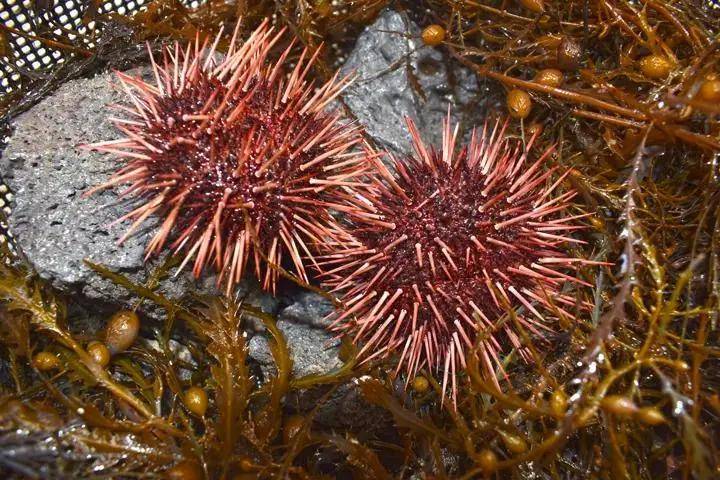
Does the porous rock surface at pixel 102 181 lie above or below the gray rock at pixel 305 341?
above

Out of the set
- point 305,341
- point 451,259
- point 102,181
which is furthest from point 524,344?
point 102,181

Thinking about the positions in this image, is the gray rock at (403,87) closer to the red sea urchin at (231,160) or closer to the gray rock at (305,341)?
the red sea urchin at (231,160)

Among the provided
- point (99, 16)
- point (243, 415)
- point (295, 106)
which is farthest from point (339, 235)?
point (99, 16)

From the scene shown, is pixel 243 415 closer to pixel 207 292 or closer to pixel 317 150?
pixel 207 292

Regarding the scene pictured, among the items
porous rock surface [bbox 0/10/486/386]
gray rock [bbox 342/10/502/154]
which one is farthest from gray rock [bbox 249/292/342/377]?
gray rock [bbox 342/10/502/154]

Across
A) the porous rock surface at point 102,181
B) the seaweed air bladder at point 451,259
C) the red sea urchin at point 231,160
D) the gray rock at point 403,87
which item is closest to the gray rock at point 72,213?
the porous rock surface at point 102,181

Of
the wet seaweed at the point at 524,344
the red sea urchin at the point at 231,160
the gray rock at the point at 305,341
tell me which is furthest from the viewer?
the gray rock at the point at 305,341
